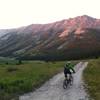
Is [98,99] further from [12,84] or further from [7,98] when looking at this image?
[12,84]

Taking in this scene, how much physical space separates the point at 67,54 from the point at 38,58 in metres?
17.1

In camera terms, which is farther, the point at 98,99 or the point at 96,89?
the point at 96,89

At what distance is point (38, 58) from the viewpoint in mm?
195625

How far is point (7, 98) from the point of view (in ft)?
104

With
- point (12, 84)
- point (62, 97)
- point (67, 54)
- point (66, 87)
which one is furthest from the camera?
point (67, 54)

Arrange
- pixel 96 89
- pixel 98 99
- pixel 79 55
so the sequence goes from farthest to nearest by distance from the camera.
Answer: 1. pixel 79 55
2. pixel 96 89
3. pixel 98 99

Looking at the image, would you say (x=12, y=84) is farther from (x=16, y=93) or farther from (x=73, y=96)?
(x=73, y=96)

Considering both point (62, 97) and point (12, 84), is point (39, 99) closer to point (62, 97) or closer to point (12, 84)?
point (62, 97)

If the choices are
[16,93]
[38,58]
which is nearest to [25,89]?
[16,93]

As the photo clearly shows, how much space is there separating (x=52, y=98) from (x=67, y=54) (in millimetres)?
160100

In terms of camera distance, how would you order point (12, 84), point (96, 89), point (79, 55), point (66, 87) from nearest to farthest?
point (96, 89), point (66, 87), point (12, 84), point (79, 55)

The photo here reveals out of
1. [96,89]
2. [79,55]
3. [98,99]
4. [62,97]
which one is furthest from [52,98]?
[79,55]

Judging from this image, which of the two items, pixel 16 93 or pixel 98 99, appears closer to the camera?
pixel 98 99

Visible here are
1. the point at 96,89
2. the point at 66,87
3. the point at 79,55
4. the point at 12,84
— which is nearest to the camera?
the point at 96,89
